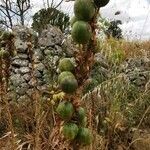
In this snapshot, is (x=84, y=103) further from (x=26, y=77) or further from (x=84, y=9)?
(x=84, y=9)

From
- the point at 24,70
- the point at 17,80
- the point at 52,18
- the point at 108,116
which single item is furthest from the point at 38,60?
the point at 52,18

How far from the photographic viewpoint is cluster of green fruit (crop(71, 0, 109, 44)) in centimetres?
112

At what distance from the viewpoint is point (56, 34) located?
391 inches

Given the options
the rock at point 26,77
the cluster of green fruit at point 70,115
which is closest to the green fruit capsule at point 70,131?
the cluster of green fruit at point 70,115

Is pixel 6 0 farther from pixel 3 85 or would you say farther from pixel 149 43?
pixel 3 85

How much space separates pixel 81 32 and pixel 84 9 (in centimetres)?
5

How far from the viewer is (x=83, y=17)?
3.76 ft

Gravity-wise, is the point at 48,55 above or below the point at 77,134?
below

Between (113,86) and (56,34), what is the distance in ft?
10.2

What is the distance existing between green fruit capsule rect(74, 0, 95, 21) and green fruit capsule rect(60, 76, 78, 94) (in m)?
0.15

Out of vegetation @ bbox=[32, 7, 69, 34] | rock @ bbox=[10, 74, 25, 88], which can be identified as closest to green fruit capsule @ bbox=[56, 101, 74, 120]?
rock @ bbox=[10, 74, 25, 88]

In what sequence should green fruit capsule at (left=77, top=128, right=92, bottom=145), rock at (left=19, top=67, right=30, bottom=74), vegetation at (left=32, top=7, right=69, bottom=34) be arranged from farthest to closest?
vegetation at (left=32, top=7, right=69, bottom=34)
rock at (left=19, top=67, right=30, bottom=74)
green fruit capsule at (left=77, top=128, right=92, bottom=145)

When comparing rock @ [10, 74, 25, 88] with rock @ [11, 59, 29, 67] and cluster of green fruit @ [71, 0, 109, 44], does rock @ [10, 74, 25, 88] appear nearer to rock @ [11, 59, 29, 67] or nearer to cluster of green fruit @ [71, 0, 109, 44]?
rock @ [11, 59, 29, 67]

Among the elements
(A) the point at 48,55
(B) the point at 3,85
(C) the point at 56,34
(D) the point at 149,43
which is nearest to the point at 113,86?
(A) the point at 48,55
